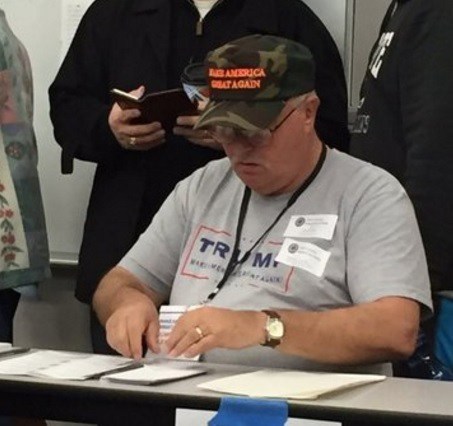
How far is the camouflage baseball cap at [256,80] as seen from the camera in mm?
2029

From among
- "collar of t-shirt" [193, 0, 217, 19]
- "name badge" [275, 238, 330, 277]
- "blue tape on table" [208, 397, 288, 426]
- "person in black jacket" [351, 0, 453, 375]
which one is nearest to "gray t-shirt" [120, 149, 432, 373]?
"name badge" [275, 238, 330, 277]

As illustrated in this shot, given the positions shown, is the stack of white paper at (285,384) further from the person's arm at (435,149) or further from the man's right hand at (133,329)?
the person's arm at (435,149)

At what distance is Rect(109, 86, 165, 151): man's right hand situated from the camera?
270 centimetres

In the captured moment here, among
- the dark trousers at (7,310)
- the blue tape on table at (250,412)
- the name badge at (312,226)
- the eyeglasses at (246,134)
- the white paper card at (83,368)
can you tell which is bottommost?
the dark trousers at (7,310)

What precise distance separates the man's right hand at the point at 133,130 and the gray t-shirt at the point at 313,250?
1.68 ft

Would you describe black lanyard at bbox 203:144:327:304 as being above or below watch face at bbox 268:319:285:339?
above

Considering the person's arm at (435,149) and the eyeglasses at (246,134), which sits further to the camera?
the person's arm at (435,149)

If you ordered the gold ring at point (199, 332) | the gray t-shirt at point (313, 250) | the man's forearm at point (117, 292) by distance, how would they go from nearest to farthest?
the gold ring at point (199, 332), the gray t-shirt at point (313, 250), the man's forearm at point (117, 292)

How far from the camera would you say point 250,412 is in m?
1.48

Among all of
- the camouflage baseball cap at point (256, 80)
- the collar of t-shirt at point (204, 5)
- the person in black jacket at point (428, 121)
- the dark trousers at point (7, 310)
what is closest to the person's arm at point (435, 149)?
the person in black jacket at point (428, 121)

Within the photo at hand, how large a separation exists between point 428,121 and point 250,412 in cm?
99

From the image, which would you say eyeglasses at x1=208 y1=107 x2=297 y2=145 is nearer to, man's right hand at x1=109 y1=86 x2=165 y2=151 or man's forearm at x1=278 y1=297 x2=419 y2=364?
man's forearm at x1=278 y1=297 x2=419 y2=364

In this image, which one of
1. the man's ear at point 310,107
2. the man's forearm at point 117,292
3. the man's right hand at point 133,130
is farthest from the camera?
the man's right hand at point 133,130

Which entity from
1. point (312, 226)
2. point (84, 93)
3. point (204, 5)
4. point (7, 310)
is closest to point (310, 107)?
point (312, 226)
